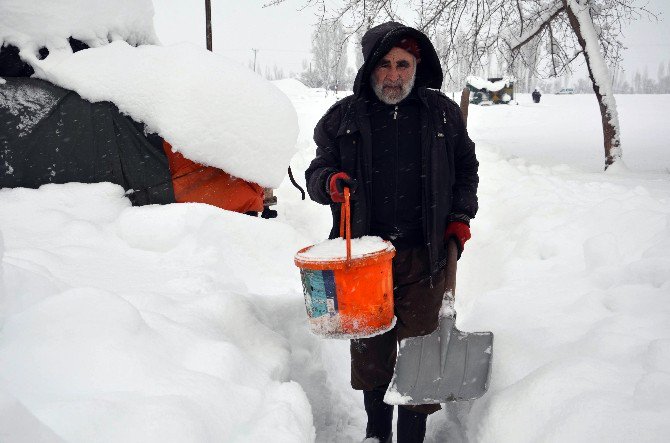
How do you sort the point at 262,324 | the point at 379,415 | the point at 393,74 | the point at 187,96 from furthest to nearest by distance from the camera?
1. the point at 187,96
2. the point at 262,324
3. the point at 379,415
4. the point at 393,74

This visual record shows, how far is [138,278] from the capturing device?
3.04 meters

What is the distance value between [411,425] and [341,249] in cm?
98

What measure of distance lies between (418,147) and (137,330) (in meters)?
1.46

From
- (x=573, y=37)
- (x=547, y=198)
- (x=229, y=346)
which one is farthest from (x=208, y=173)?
(x=573, y=37)

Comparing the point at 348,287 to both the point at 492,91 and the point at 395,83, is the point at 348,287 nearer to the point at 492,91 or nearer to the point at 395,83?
the point at 395,83

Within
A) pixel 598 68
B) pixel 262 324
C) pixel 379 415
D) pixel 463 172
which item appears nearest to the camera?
pixel 463 172

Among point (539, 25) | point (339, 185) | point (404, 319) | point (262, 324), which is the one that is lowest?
point (262, 324)

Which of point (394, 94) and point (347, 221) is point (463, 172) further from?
point (347, 221)

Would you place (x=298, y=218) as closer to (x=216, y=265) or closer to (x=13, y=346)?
(x=216, y=265)

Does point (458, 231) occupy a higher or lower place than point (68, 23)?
lower

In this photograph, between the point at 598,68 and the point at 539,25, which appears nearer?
the point at 598,68

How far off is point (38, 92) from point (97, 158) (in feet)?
2.42

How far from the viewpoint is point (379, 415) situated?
2.54 m

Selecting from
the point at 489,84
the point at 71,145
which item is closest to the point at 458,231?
the point at 71,145
